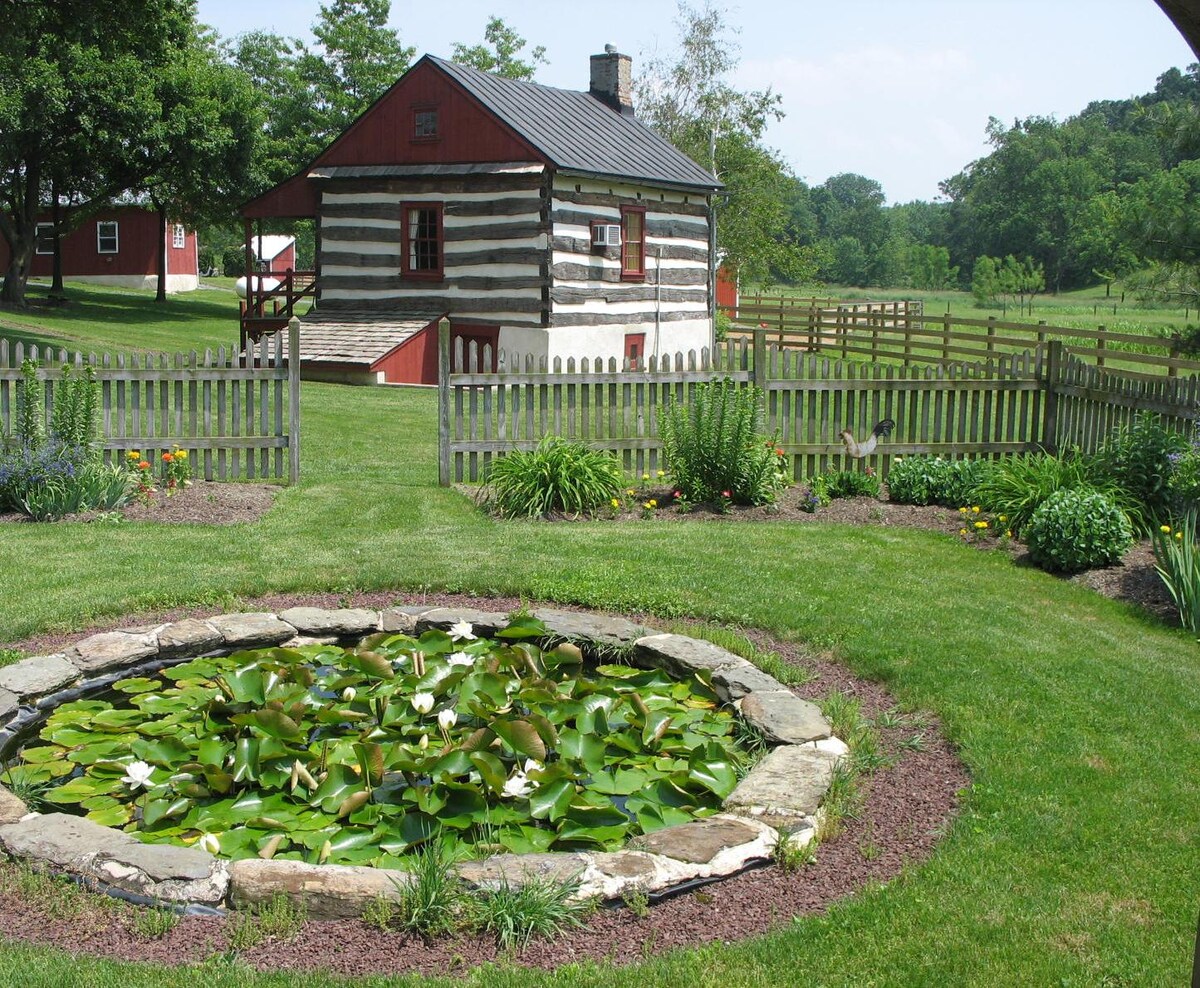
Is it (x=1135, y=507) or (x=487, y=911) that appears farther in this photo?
(x=1135, y=507)

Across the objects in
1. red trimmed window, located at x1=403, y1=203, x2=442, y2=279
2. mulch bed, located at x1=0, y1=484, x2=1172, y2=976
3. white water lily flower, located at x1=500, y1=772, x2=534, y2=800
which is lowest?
mulch bed, located at x1=0, y1=484, x2=1172, y2=976

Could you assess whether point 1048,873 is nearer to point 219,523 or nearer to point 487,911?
point 487,911

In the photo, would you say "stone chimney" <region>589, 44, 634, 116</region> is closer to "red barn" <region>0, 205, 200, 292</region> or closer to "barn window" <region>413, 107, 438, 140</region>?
"barn window" <region>413, 107, 438, 140</region>

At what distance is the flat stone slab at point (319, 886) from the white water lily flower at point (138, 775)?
3.05 ft

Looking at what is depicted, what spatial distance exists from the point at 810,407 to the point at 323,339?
13.4 metres

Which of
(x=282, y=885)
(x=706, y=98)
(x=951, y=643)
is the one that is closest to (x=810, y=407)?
(x=951, y=643)

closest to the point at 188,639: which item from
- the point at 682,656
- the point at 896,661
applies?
the point at 682,656

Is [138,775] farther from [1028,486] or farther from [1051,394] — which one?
[1051,394]

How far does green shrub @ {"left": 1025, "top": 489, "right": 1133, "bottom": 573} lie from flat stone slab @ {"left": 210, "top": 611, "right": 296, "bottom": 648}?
17.5ft

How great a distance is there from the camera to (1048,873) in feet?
14.8

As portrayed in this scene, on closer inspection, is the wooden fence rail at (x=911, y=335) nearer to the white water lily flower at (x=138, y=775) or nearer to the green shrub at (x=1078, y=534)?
the green shrub at (x=1078, y=534)

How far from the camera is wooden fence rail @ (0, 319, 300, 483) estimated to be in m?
11.3

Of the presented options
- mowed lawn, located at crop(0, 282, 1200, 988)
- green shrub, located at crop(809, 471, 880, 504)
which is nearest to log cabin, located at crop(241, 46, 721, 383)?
mowed lawn, located at crop(0, 282, 1200, 988)

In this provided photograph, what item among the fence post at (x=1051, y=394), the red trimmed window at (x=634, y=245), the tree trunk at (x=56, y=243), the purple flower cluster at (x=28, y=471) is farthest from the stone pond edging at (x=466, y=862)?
the tree trunk at (x=56, y=243)
